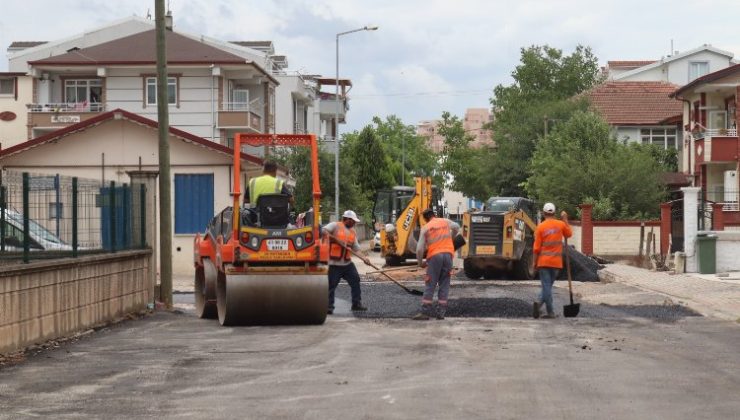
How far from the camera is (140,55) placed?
54.7 m

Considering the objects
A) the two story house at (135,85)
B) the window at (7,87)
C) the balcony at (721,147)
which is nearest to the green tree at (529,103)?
the two story house at (135,85)

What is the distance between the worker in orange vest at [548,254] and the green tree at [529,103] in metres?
51.1

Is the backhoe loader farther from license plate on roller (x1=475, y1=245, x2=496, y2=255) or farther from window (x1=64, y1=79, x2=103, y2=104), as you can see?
window (x1=64, y1=79, x2=103, y2=104)

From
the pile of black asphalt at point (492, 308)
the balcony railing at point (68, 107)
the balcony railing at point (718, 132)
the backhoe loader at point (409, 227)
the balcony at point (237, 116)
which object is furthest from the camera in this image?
the balcony at point (237, 116)

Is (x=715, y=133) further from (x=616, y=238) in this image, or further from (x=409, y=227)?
(x=409, y=227)

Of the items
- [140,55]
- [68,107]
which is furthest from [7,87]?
[140,55]

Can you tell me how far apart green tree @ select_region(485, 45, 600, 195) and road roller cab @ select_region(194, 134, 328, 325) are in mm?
53653

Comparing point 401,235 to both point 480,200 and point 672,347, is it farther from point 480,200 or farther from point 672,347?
point 480,200

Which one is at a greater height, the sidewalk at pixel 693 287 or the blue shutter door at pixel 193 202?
the blue shutter door at pixel 193 202

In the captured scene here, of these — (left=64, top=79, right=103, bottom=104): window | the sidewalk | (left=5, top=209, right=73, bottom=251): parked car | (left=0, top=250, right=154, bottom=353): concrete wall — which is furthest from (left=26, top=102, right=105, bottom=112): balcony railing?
(left=5, top=209, right=73, bottom=251): parked car

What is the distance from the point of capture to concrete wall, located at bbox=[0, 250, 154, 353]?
44.3 feet

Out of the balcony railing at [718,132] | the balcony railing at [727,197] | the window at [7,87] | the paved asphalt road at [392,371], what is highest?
the window at [7,87]

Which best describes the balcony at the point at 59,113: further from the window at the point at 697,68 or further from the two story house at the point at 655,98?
the window at the point at 697,68

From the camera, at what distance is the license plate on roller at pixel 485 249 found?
30.7 meters
